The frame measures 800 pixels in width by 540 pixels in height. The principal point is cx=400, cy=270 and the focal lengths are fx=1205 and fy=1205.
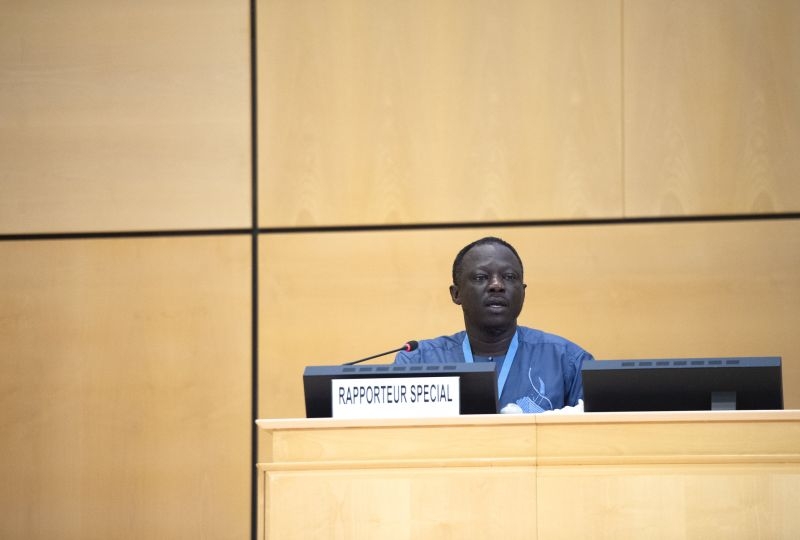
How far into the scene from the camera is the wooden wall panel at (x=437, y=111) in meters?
4.61

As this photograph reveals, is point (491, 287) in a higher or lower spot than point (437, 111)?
lower

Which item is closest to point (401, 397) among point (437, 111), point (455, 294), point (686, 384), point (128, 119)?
point (686, 384)

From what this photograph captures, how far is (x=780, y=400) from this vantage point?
2734mm

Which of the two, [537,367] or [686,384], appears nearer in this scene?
[686,384]

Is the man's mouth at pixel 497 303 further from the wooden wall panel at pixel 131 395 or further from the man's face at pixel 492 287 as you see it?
the wooden wall panel at pixel 131 395

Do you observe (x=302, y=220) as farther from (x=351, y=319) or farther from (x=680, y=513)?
(x=680, y=513)

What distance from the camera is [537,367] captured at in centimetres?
365

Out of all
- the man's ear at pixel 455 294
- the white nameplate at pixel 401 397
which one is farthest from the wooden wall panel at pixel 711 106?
the white nameplate at pixel 401 397

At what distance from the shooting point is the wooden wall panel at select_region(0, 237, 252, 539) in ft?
15.3

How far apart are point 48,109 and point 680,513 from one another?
3243 mm

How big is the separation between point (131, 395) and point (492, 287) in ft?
5.61

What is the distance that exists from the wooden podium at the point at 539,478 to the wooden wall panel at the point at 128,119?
7.23 feet

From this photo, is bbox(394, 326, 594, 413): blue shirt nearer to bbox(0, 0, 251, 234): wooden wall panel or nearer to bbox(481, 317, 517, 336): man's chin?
bbox(481, 317, 517, 336): man's chin

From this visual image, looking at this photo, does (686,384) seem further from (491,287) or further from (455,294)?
(455,294)
